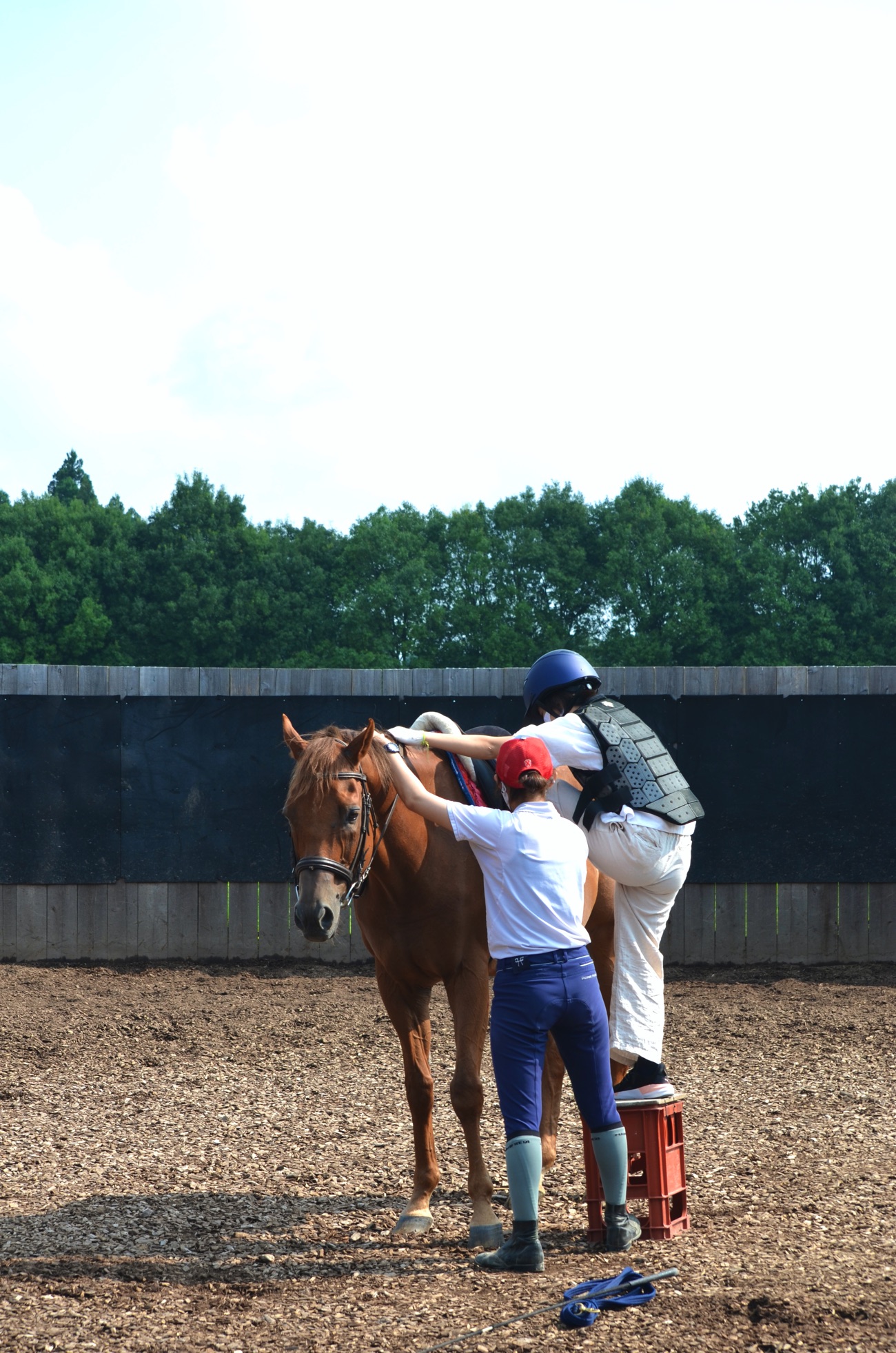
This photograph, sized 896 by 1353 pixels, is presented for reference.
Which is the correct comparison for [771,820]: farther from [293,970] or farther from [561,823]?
[561,823]

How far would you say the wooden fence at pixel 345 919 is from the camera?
948cm

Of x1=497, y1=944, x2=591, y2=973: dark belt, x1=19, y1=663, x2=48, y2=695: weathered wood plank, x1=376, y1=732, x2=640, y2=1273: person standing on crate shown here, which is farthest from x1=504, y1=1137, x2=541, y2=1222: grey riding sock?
x1=19, y1=663, x2=48, y2=695: weathered wood plank

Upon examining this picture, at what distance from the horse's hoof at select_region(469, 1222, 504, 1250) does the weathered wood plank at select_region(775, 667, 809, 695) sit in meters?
6.54

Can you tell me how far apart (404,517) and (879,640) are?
51.2 feet

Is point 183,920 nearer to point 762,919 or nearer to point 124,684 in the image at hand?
point 124,684

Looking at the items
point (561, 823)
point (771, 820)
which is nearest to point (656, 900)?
point (561, 823)

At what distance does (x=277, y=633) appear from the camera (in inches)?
1394

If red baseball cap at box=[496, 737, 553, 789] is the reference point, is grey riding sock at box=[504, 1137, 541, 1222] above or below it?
below

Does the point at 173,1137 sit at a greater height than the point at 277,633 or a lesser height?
lesser

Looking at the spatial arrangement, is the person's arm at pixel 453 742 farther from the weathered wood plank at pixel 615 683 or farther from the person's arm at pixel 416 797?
the weathered wood plank at pixel 615 683

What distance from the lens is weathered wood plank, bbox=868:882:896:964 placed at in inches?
372

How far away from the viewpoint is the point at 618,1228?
3639mm

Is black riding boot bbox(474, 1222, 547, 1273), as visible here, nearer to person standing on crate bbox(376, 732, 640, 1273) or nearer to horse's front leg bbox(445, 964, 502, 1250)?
person standing on crate bbox(376, 732, 640, 1273)

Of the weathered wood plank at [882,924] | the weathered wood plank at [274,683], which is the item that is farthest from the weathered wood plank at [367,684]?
the weathered wood plank at [882,924]
